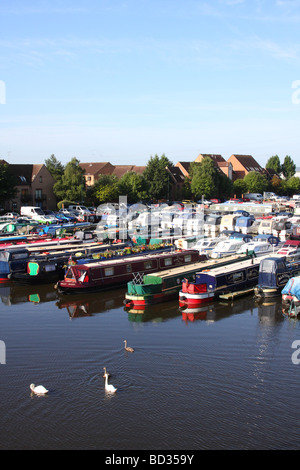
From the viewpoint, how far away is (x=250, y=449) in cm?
1434

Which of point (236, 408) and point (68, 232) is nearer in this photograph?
point (236, 408)

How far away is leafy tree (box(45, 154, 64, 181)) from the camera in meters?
75.9

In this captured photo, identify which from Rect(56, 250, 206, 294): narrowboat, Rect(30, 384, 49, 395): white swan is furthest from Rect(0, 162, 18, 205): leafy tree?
Rect(30, 384, 49, 395): white swan

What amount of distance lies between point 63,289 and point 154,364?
1232 cm

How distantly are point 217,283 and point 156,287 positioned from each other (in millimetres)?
3621

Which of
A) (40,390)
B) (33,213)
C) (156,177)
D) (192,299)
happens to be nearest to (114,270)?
(192,299)

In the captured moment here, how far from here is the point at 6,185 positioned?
63.8m

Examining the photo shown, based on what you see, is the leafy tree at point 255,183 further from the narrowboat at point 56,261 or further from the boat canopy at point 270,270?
the boat canopy at point 270,270

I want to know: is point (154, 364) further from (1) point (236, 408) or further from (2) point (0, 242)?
(2) point (0, 242)

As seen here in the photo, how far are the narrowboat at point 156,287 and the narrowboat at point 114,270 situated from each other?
2.00 metres

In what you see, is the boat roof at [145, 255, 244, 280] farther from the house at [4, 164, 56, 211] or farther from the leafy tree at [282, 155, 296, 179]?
the leafy tree at [282, 155, 296, 179]

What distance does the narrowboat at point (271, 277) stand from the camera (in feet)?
95.1

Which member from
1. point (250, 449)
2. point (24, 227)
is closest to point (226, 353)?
point (250, 449)

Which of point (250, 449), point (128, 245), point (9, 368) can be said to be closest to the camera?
point (250, 449)
